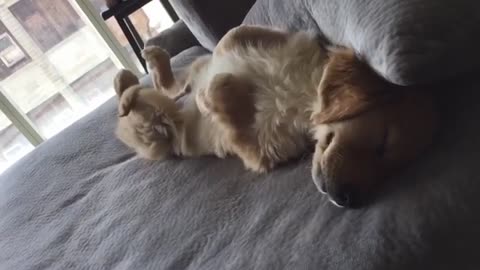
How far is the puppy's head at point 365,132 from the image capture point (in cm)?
102

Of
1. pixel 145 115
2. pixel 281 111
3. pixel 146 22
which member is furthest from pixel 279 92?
pixel 146 22

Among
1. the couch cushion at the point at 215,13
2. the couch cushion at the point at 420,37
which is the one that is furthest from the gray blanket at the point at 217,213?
the couch cushion at the point at 215,13

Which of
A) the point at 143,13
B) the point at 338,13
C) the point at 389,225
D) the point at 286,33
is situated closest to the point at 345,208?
the point at 389,225

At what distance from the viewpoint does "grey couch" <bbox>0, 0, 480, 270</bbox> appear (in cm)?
86

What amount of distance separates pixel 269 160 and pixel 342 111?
28cm

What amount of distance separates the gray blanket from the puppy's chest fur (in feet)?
0.20

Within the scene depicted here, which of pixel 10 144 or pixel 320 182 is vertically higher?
pixel 320 182

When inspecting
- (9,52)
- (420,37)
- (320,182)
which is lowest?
(320,182)

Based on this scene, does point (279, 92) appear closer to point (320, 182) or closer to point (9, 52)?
point (320, 182)

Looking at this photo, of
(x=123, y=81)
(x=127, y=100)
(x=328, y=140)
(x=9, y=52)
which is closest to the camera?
(x=328, y=140)

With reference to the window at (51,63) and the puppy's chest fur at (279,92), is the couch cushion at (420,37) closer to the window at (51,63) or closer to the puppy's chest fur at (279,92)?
the puppy's chest fur at (279,92)

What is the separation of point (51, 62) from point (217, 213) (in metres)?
2.36

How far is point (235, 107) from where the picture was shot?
57.9 inches

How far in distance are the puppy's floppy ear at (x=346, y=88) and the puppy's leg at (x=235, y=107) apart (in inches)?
10.6
